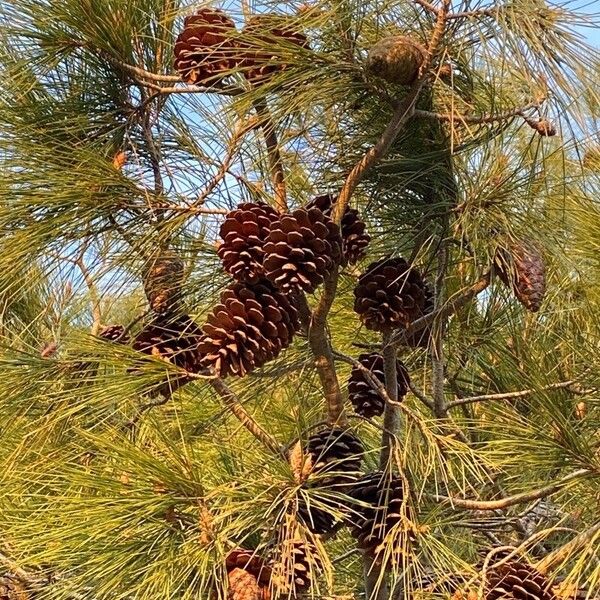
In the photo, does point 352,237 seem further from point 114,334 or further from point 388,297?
point 114,334

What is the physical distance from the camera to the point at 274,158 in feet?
2.57

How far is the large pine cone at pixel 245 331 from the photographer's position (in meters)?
0.65

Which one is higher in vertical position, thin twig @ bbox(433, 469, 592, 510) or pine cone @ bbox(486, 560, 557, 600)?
thin twig @ bbox(433, 469, 592, 510)

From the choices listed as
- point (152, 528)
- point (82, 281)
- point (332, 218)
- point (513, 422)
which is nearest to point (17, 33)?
point (82, 281)

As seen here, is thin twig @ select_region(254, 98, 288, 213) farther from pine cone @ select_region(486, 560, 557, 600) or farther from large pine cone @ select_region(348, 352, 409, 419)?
pine cone @ select_region(486, 560, 557, 600)

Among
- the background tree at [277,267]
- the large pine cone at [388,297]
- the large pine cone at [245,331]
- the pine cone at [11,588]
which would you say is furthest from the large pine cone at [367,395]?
the pine cone at [11,588]

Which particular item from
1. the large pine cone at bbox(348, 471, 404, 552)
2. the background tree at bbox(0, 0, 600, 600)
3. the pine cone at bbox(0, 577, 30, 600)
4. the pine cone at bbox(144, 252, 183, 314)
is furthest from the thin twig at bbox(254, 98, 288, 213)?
the pine cone at bbox(0, 577, 30, 600)

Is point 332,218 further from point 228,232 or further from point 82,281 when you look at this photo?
point 82,281

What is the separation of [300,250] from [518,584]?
0.29 m

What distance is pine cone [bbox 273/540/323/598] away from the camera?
1.99ft

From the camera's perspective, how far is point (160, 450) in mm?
694

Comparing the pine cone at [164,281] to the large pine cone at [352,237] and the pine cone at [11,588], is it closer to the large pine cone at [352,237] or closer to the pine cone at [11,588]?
the large pine cone at [352,237]

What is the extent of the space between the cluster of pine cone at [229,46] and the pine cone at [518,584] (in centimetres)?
43

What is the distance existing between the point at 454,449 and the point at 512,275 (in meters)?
0.15
